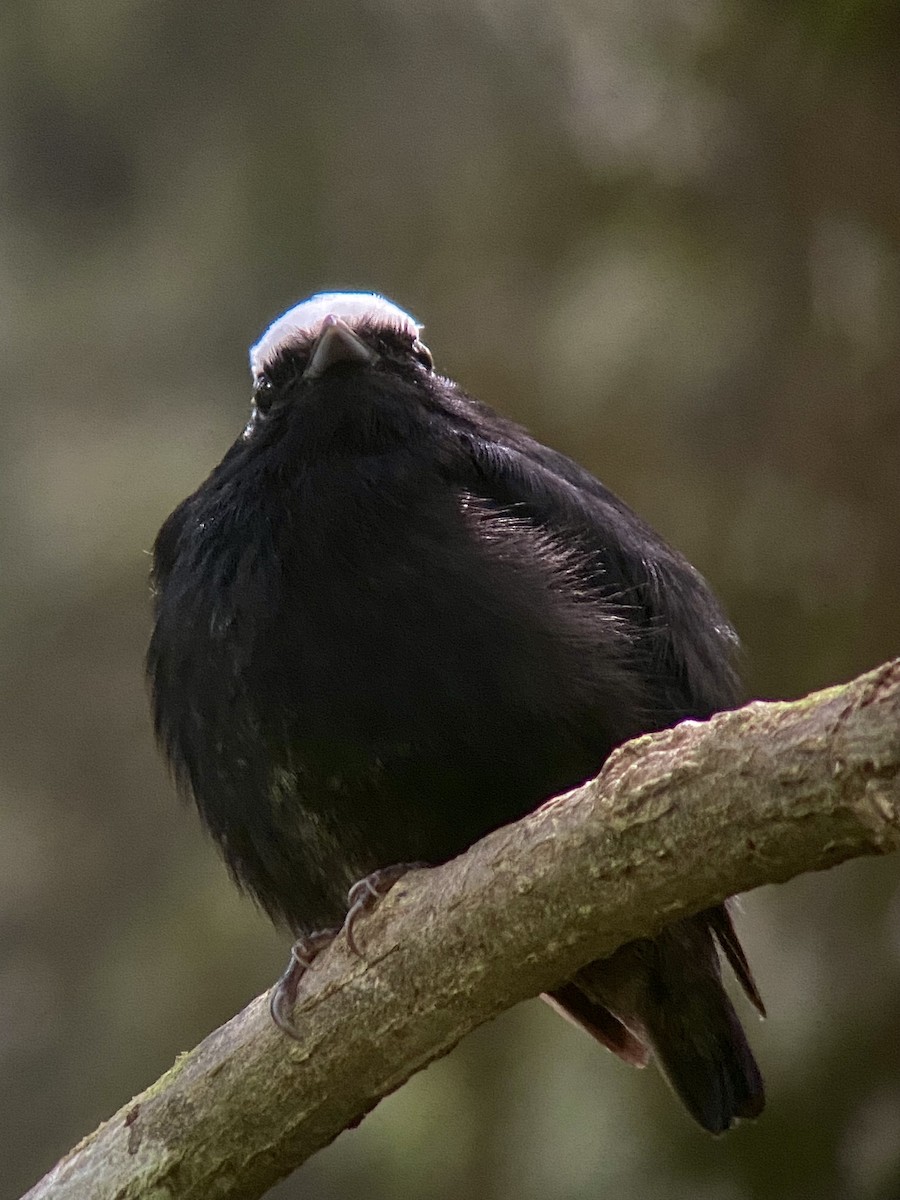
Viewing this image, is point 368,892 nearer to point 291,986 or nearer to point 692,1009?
point 291,986

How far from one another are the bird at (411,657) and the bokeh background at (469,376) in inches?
50.6

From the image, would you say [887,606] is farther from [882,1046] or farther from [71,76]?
[71,76]

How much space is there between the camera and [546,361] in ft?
16.6

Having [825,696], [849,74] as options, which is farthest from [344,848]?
[849,74]

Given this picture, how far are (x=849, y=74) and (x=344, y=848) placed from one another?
3061 millimetres

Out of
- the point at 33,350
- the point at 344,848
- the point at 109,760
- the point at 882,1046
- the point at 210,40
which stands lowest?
the point at 882,1046

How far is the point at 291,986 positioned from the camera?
2674 millimetres

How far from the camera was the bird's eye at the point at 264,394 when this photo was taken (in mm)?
3479

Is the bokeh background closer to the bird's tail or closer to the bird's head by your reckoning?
the bird's tail

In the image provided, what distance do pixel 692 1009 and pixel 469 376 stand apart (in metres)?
2.57

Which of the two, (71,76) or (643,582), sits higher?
(71,76)

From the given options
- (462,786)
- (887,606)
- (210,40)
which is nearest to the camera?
(462,786)

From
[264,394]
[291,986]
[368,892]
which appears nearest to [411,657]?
[368,892]

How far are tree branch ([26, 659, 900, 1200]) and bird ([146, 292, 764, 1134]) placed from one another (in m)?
0.13
